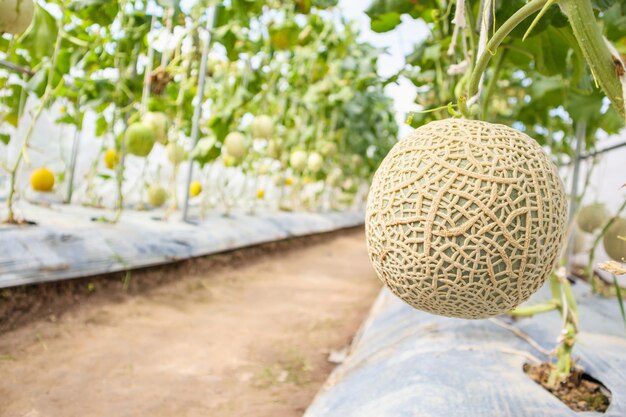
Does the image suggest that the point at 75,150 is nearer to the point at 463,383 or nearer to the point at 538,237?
the point at 463,383

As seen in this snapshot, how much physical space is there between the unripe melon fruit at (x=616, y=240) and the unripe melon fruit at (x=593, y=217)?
0.60 m

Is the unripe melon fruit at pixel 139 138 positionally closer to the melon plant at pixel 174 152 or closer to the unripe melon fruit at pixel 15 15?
the melon plant at pixel 174 152

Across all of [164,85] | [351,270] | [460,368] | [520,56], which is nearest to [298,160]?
[351,270]

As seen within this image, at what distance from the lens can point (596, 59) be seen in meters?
0.74

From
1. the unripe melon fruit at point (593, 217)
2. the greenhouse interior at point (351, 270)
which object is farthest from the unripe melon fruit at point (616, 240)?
the unripe melon fruit at point (593, 217)

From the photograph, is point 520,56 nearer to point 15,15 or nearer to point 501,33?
point 501,33

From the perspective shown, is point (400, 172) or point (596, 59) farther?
point (400, 172)

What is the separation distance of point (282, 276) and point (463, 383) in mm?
2940

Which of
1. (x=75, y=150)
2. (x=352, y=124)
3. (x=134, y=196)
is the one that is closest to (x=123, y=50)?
(x=75, y=150)

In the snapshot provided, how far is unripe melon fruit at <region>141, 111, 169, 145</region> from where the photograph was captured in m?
2.88

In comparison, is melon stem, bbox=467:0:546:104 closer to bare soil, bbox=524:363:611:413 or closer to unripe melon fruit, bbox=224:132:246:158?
bare soil, bbox=524:363:611:413

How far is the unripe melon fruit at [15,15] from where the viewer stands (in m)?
1.39

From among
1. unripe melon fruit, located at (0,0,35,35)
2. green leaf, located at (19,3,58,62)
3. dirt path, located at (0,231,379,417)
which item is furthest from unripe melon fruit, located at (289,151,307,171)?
unripe melon fruit, located at (0,0,35,35)

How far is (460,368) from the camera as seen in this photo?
1387 millimetres
